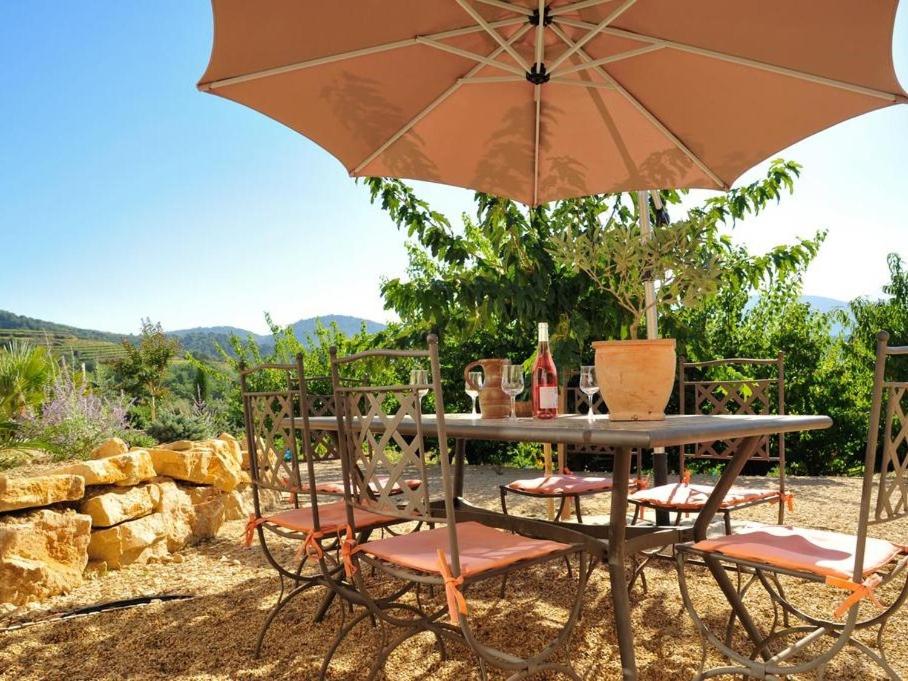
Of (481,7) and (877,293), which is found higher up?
(481,7)

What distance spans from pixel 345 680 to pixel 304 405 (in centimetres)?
89

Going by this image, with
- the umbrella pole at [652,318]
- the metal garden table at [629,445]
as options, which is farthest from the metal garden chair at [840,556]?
the umbrella pole at [652,318]

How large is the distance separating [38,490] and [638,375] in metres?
2.80

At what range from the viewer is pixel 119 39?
14047mm

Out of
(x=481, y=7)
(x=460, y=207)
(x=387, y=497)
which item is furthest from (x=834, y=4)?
(x=460, y=207)

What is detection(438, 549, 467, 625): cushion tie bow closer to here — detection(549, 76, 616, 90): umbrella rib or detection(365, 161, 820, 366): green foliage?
detection(549, 76, 616, 90): umbrella rib

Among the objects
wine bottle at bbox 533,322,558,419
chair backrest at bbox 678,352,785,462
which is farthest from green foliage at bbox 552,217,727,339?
chair backrest at bbox 678,352,785,462

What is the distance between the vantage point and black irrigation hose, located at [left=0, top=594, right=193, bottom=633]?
269 cm

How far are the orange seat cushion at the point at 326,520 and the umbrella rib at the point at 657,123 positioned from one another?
2.02m

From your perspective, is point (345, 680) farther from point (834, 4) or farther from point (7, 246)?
point (7, 246)

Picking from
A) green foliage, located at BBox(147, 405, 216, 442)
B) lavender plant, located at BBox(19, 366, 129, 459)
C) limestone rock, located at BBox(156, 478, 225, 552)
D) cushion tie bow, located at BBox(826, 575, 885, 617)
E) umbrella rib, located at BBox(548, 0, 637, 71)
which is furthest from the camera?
green foliage, located at BBox(147, 405, 216, 442)

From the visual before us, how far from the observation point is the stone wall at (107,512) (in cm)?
300

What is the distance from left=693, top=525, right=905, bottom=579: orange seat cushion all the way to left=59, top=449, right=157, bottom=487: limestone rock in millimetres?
3018

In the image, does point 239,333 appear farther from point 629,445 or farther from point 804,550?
point 804,550
